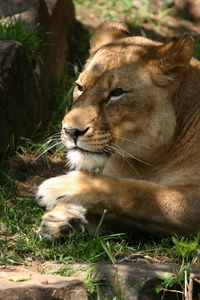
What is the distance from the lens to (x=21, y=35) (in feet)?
20.3

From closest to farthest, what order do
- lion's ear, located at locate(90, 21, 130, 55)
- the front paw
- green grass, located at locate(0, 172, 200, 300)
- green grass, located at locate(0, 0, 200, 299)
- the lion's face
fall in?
green grass, located at locate(0, 172, 200, 300) < green grass, located at locate(0, 0, 200, 299) < the front paw < the lion's face < lion's ear, located at locate(90, 21, 130, 55)

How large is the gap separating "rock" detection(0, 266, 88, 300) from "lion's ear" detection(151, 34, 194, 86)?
184 cm

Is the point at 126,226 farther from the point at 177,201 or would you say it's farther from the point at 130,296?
the point at 130,296

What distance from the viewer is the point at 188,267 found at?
3.68 metres

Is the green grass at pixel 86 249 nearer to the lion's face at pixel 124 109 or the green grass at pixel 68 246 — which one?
the green grass at pixel 68 246

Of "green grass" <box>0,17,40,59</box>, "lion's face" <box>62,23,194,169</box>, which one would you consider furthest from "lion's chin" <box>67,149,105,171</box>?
"green grass" <box>0,17,40,59</box>

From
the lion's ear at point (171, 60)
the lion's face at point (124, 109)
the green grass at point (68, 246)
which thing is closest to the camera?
the green grass at point (68, 246)

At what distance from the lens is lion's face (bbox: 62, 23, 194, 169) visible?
4.41m

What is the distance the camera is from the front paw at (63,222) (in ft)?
13.7

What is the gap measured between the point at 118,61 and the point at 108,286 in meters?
1.88

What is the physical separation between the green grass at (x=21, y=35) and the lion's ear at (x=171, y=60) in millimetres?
1987

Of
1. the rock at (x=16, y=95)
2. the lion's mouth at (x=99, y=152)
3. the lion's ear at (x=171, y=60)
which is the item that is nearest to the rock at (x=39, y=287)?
the lion's mouth at (x=99, y=152)

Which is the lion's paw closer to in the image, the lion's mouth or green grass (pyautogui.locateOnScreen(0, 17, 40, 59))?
the lion's mouth

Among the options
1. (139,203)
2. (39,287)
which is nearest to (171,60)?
(139,203)
